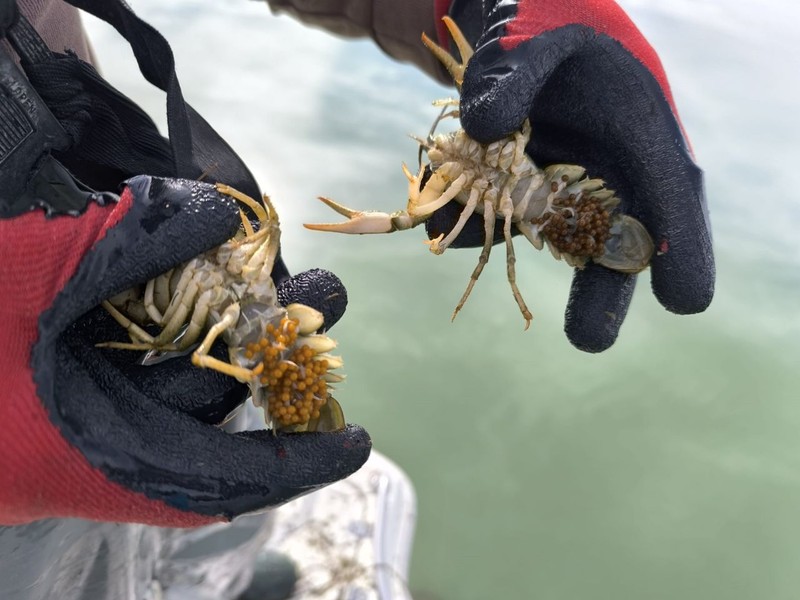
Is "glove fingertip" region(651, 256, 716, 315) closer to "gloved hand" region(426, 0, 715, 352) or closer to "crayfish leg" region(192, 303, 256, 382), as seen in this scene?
"gloved hand" region(426, 0, 715, 352)

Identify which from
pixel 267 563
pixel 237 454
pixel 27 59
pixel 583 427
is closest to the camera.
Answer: pixel 237 454

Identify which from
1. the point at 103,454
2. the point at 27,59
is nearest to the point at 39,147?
the point at 27,59

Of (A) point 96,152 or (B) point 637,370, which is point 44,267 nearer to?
(A) point 96,152

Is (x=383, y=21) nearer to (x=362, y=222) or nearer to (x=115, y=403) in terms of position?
(x=362, y=222)

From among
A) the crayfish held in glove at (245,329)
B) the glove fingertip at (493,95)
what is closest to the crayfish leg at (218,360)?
the crayfish held in glove at (245,329)

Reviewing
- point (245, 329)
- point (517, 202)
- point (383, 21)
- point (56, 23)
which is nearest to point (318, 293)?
point (245, 329)

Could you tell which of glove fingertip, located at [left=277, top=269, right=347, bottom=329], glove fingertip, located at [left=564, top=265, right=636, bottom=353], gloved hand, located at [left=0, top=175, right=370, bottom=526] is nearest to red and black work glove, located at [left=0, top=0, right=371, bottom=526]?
gloved hand, located at [left=0, top=175, right=370, bottom=526]
